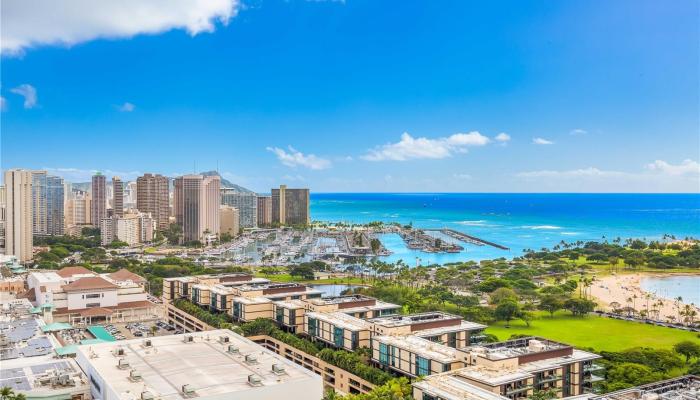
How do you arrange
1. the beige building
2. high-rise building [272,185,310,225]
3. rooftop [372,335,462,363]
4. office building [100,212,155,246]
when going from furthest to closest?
high-rise building [272,185,310,225], the beige building, office building [100,212,155,246], rooftop [372,335,462,363]

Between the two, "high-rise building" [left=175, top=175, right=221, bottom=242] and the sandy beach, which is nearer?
the sandy beach

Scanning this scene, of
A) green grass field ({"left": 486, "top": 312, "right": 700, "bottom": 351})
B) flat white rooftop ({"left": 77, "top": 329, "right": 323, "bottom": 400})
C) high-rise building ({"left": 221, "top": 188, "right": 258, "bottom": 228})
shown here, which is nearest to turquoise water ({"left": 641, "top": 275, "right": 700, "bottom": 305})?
green grass field ({"left": 486, "top": 312, "right": 700, "bottom": 351})

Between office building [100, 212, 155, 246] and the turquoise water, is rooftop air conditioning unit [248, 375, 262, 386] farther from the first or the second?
office building [100, 212, 155, 246]

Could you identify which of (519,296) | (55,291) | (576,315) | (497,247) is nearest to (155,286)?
(55,291)

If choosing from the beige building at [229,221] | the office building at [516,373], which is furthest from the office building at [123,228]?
the office building at [516,373]

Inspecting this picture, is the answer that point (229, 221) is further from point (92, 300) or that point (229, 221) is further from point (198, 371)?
point (198, 371)

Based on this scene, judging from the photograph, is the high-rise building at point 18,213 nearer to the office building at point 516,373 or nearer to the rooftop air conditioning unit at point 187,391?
the rooftop air conditioning unit at point 187,391
